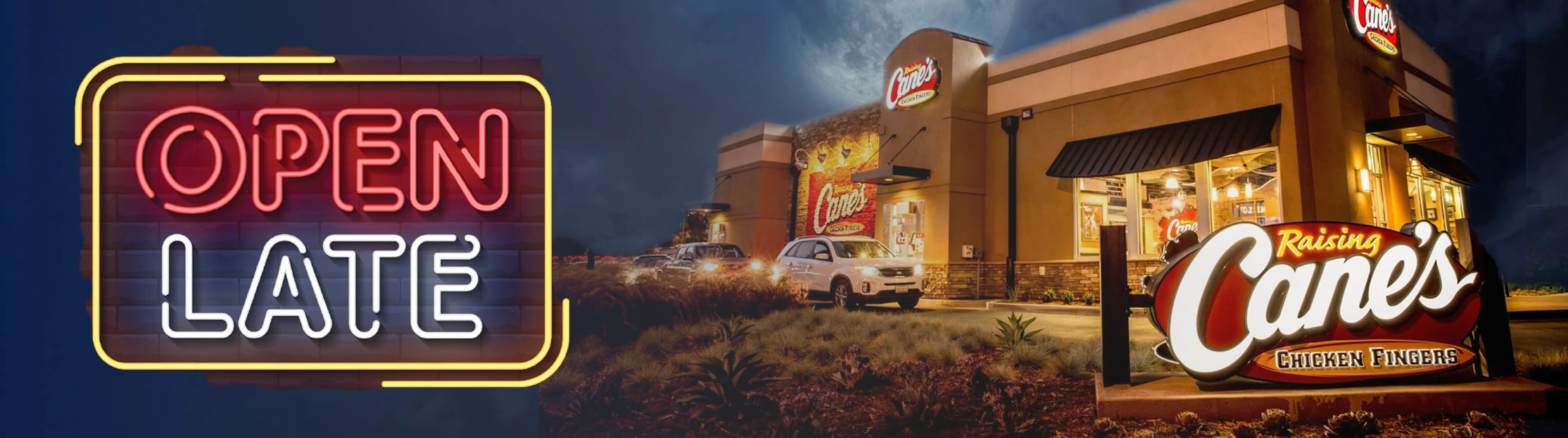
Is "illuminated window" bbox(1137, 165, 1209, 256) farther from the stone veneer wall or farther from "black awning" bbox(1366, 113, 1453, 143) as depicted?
"black awning" bbox(1366, 113, 1453, 143)

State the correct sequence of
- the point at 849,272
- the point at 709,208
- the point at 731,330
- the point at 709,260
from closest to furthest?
the point at 731,330 → the point at 709,260 → the point at 849,272 → the point at 709,208

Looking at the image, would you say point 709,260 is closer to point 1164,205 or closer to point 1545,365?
point 1545,365

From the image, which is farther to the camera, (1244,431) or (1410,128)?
(1410,128)

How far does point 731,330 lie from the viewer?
7.08 m

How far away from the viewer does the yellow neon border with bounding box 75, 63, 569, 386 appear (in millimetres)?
4926

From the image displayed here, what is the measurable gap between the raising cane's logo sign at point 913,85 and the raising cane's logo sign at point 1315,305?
21.7 ft

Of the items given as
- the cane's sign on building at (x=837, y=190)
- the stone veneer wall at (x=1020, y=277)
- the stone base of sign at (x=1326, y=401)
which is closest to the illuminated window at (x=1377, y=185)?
the stone veneer wall at (x=1020, y=277)

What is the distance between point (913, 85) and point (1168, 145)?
3.78m

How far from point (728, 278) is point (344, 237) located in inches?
155

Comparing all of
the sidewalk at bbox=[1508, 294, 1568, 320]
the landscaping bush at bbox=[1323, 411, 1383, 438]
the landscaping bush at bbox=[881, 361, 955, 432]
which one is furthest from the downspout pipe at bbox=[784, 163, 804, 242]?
the sidewalk at bbox=[1508, 294, 1568, 320]

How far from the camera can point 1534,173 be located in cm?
767

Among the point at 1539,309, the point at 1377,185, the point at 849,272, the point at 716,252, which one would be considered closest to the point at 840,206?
the point at 849,272

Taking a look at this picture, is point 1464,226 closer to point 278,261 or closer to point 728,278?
point 728,278

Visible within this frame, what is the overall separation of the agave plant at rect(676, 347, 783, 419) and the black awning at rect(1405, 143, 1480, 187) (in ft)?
30.4
